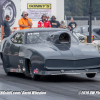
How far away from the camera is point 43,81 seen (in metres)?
9.46

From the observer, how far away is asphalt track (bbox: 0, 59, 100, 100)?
714cm

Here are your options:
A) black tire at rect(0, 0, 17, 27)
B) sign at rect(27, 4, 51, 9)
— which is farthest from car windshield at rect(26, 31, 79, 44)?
sign at rect(27, 4, 51, 9)

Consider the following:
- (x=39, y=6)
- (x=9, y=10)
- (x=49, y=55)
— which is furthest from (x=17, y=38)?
(x=39, y=6)

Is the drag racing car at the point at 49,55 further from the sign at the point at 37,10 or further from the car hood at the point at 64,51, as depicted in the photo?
the sign at the point at 37,10

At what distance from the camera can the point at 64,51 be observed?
9.32 m

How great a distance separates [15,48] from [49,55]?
1.55 m

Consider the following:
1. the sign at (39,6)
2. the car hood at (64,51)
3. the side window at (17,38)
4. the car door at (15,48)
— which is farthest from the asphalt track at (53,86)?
the sign at (39,6)

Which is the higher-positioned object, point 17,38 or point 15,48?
point 17,38

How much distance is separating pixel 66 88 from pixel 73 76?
2408 millimetres

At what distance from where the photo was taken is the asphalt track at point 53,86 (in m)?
7.14

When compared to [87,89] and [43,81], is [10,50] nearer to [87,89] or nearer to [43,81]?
[43,81]

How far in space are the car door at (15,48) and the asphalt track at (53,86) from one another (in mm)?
412

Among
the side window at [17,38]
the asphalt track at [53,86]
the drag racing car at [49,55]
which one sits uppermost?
the side window at [17,38]

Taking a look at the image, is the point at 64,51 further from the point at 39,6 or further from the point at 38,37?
the point at 39,6
